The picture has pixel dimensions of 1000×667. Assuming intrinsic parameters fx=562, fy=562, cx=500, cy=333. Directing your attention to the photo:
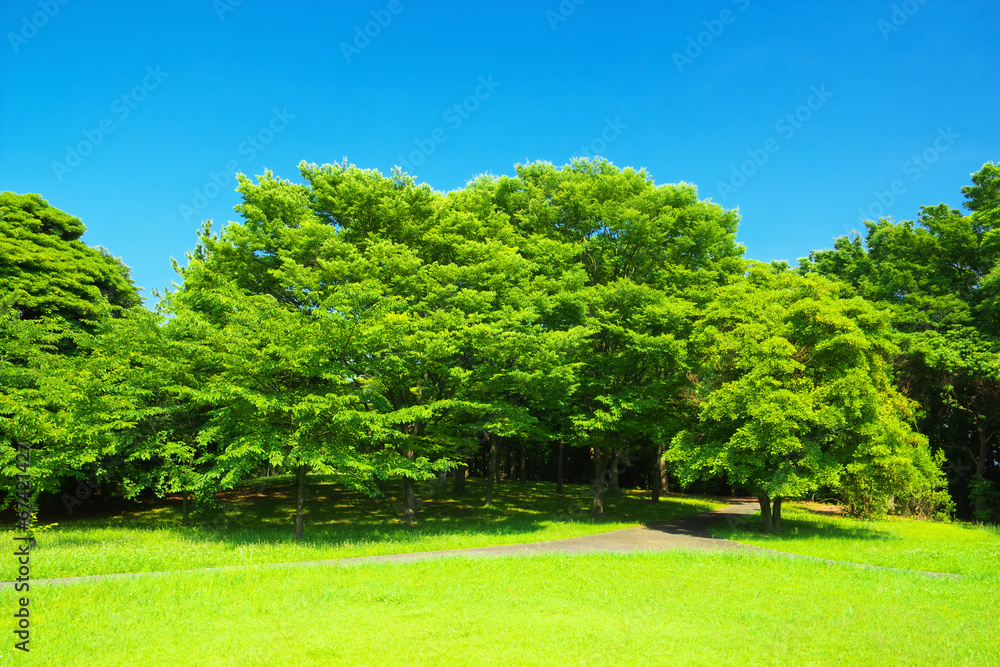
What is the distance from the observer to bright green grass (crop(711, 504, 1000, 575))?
1491 centimetres

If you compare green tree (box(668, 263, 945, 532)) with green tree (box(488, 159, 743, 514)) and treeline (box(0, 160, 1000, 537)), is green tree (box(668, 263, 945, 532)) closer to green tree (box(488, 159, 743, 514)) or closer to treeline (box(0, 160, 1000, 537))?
treeline (box(0, 160, 1000, 537))

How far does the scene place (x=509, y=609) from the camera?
9562 millimetres

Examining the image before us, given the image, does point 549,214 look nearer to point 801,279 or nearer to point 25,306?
point 801,279

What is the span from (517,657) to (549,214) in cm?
2117

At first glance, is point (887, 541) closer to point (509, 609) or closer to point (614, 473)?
point (614, 473)

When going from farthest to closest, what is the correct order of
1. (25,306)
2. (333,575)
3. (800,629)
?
(25,306) → (333,575) → (800,629)

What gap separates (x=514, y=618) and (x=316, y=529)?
12882mm

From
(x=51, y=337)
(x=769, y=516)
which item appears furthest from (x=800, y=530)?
(x=51, y=337)

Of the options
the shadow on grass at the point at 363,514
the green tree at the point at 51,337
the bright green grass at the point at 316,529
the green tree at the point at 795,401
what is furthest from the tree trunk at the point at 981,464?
the green tree at the point at 51,337

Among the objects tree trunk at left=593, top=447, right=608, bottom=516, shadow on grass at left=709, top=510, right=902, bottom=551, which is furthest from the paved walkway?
tree trunk at left=593, top=447, right=608, bottom=516

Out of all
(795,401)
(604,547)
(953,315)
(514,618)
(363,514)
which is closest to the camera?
(514,618)

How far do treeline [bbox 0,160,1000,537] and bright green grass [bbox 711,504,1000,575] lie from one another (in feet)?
4.89

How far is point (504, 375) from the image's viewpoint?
20.6 meters

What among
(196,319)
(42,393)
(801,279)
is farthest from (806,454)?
(42,393)
